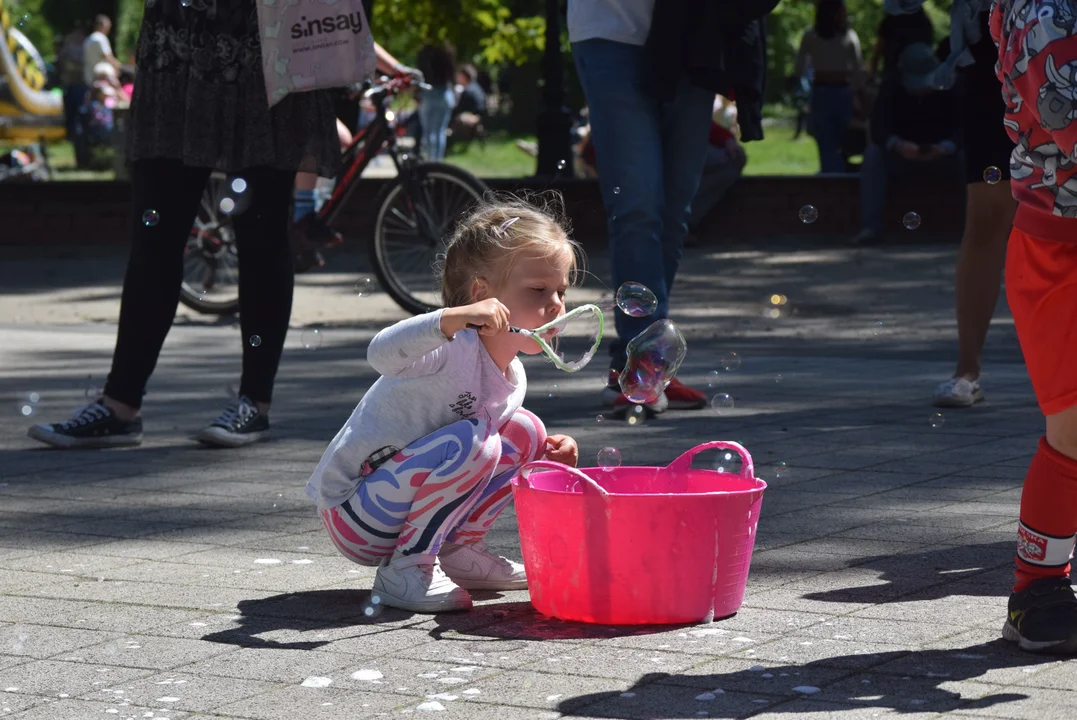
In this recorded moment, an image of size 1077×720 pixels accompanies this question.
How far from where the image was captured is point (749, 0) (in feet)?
18.8

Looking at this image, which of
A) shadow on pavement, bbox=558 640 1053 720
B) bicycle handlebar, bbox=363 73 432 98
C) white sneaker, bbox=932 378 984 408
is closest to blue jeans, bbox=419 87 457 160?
bicycle handlebar, bbox=363 73 432 98

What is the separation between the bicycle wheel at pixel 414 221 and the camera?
888cm

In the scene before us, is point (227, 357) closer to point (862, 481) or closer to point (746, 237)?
point (862, 481)

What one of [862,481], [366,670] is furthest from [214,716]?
[862,481]

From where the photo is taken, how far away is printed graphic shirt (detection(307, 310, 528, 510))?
3369mm

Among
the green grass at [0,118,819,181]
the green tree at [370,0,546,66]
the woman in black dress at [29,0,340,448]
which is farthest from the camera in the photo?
the green tree at [370,0,546,66]

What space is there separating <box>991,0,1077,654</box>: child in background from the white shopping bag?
2485 mm

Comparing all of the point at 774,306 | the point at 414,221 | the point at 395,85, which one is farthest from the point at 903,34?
the point at 395,85

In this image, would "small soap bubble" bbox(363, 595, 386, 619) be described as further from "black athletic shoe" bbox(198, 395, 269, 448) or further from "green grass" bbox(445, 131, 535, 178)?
"green grass" bbox(445, 131, 535, 178)

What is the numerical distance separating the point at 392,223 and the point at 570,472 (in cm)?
602

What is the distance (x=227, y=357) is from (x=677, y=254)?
2.50 meters

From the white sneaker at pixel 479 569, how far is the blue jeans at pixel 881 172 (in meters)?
8.98

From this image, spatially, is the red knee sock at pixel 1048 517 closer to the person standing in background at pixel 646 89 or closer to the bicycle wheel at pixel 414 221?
the person standing in background at pixel 646 89

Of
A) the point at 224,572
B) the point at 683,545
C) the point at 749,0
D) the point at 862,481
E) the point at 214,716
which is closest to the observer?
the point at 214,716
